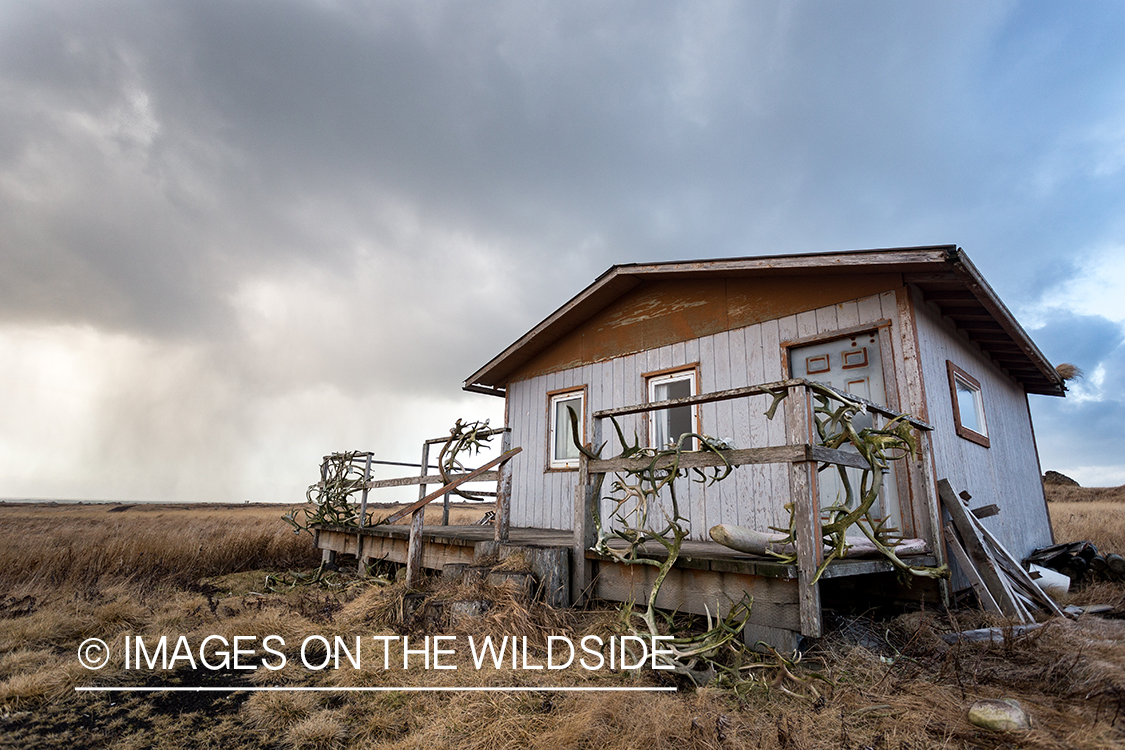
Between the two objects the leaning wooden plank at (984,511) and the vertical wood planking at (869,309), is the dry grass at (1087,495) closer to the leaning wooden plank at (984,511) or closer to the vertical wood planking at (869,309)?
the leaning wooden plank at (984,511)

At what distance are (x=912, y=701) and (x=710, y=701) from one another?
998 millimetres

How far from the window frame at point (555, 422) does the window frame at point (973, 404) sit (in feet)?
14.7

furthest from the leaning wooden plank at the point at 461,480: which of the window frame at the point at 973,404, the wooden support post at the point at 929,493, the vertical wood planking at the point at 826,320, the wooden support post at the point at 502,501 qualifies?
the window frame at the point at 973,404

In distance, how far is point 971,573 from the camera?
15.9ft

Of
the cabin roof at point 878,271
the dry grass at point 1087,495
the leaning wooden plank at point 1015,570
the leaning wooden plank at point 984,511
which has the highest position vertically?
the cabin roof at point 878,271

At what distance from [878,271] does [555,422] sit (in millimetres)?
5008

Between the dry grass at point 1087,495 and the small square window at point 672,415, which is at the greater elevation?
the small square window at point 672,415

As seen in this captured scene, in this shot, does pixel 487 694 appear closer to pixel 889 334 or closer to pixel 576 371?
A: pixel 889 334

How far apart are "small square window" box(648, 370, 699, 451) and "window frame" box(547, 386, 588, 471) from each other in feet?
3.99

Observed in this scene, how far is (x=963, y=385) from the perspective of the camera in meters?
7.01

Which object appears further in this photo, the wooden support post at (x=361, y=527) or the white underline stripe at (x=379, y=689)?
the wooden support post at (x=361, y=527)

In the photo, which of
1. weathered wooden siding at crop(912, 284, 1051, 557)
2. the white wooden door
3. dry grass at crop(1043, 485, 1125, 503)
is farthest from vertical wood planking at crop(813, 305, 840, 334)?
dry grass at crop(1043, 485, 1125, 503)

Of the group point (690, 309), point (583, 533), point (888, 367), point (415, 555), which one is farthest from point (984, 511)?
point (415, 555)

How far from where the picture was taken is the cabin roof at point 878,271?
5.48m
